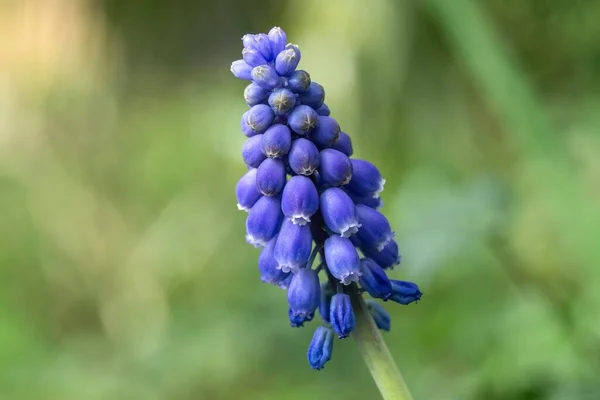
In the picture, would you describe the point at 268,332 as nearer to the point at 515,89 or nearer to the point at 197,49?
the point at 515,89

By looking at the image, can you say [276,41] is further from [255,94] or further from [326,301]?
[326,301]

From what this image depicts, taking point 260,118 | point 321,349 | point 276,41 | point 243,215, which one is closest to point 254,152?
point 260,118

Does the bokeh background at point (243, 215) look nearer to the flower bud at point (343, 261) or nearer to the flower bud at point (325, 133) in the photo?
the flower bud at point (343, 261)

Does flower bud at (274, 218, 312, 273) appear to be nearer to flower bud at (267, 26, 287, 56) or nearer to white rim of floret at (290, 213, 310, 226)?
white rim of floret at (290, 213, 310, 226)

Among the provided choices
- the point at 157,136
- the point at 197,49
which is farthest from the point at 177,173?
the point at 197,49

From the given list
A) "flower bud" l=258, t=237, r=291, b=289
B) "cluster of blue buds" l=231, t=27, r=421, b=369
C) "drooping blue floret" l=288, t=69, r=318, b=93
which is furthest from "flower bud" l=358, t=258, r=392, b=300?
"drooping blue floret" l=288, t=69, r=318, b=93

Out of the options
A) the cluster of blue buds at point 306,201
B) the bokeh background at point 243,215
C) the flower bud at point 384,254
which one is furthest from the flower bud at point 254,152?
the bokeh background at point 243,215
